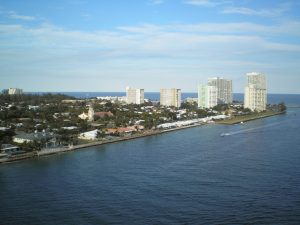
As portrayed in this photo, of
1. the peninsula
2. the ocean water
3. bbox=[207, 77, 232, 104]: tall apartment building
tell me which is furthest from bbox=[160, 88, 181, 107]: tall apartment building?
the ocean water

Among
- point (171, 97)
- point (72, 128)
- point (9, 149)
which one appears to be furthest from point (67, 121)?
point (171, 97)

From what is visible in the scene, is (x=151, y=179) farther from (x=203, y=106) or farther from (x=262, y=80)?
(x=262, y=80)

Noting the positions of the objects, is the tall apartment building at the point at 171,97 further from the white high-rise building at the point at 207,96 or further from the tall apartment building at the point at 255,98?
the tall apartment building at the point at 255,98

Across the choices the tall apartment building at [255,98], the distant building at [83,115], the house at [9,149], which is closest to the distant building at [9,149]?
the house at [9,149]

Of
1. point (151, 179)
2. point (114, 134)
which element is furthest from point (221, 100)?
point (151, 179)

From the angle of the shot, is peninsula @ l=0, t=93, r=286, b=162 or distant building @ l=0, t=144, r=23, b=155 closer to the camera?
distant building @ l=0, t=144, r=23, b=155

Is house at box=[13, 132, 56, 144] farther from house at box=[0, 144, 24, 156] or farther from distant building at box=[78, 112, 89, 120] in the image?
distant building at box=[78, 112, 89, 120]
